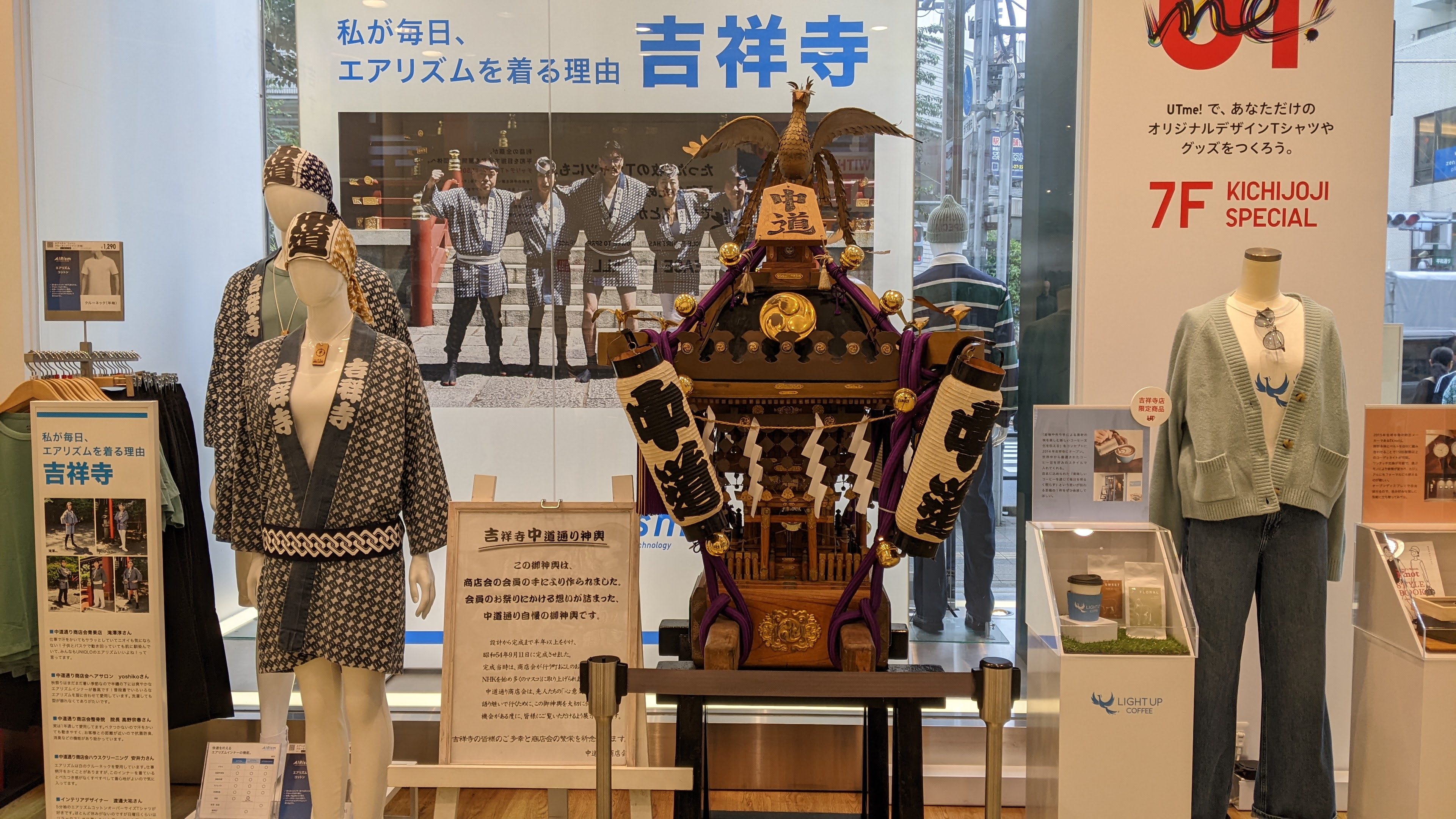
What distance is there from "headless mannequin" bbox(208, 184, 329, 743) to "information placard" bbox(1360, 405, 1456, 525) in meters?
2.66

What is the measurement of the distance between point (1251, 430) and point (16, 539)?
11.2ft

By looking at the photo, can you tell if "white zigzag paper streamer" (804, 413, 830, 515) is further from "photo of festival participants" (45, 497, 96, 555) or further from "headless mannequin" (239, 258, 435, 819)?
"photo of festival participants" (45, 497, 96, 555)

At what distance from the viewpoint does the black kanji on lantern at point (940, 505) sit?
74.3 inches

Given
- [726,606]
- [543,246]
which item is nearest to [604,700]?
[726,606]

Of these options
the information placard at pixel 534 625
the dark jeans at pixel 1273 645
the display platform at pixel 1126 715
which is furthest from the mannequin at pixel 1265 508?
the information placard at pixel 534 625

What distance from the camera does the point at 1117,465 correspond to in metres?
2.48

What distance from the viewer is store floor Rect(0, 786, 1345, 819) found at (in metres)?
3.07

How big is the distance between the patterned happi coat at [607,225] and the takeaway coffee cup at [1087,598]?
1914 millimetres

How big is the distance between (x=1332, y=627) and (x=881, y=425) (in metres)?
2.00

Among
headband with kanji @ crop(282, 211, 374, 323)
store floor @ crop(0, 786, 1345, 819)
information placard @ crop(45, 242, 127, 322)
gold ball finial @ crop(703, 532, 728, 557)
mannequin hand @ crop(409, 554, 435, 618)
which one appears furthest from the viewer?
store floor @ crop(0, 786, 1345, 819)

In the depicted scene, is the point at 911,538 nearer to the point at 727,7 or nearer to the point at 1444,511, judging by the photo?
the point at 1444,511

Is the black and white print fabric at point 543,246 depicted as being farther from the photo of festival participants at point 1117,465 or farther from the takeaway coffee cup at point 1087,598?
the takeaway coffee cup at point 1087,598

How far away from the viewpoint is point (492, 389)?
3.64 metres

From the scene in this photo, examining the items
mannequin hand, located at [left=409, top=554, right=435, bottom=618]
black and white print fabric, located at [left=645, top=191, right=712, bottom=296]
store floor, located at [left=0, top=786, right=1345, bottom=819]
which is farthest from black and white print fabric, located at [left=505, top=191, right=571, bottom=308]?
store floor, located at [left=0, top=786, right=1345, bottom=819]
